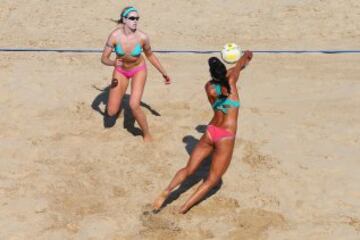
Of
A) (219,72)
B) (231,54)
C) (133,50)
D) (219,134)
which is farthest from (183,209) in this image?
(133,50)

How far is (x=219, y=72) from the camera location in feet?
23.4

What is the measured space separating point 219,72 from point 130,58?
2.24 metres

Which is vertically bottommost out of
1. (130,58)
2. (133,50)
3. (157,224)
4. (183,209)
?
(157,224)

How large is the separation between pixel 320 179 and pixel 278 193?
24.5 inches

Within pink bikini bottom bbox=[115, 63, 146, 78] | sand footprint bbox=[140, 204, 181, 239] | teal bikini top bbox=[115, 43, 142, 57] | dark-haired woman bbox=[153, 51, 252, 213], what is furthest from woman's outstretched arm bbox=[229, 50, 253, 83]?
pink bikini bottom bbox=[115, 63, 146, 78]

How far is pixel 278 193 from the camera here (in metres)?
7.94

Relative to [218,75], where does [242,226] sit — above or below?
below

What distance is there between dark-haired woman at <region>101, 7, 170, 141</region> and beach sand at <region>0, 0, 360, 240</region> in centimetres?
61

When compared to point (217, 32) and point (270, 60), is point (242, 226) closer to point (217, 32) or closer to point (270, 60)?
point (270, 60)

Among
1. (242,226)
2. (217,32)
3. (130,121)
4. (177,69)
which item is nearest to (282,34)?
(217,32)

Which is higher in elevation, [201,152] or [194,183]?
[201,152]

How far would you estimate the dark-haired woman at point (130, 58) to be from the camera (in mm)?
8922

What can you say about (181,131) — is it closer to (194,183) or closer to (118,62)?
(118,62)

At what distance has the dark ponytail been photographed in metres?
7.13
